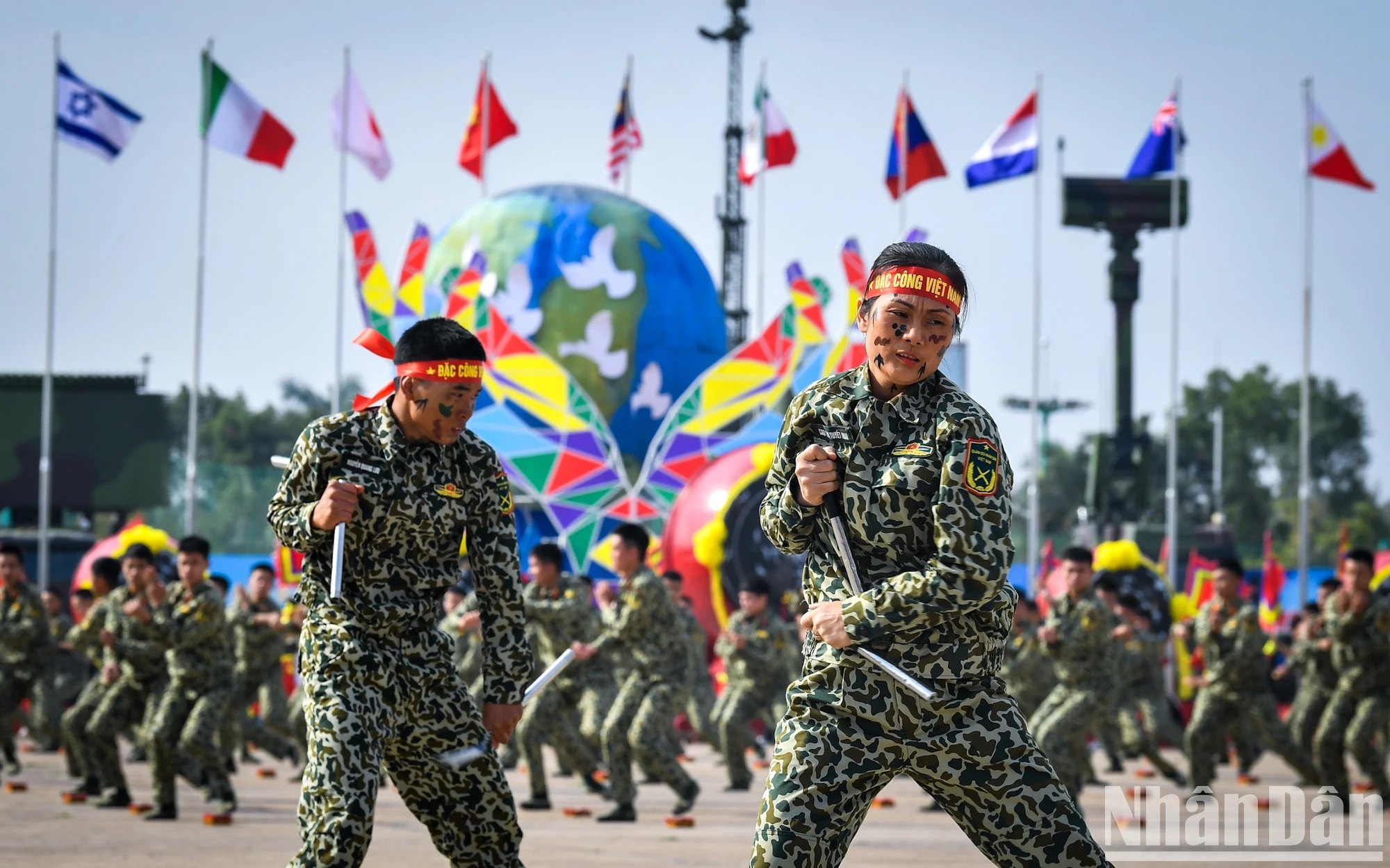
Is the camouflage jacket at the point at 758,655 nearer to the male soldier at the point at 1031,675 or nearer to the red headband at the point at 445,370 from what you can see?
the male soldier at the point at 1031,675

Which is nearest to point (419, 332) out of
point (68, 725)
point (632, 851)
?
point (632, 851)

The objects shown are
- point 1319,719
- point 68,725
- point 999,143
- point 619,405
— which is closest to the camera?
point 68,725

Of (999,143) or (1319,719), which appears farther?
(999,143)

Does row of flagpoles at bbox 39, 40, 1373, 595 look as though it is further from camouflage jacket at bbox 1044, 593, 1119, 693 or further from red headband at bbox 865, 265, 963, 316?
red headband at bbox 865, 265, 963, 316

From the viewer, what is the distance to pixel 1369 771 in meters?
14.4

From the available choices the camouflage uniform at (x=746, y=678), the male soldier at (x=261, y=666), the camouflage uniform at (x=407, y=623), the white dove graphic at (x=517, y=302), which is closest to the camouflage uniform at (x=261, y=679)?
the male soldier at (x=261, y=666)

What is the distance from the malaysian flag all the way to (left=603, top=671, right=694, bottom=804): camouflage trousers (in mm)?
21364

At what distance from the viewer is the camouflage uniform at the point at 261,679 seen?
51.7ft

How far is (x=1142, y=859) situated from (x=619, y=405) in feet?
72.6

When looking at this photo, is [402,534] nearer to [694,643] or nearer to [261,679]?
[694,643]

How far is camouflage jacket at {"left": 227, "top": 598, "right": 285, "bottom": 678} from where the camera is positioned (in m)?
16.2

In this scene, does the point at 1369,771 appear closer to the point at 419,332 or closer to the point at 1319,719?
the point at 1319,719

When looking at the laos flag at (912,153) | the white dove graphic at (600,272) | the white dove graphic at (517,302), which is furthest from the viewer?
the white dove graphic at (600,272)

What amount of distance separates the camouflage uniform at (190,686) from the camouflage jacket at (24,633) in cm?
327
